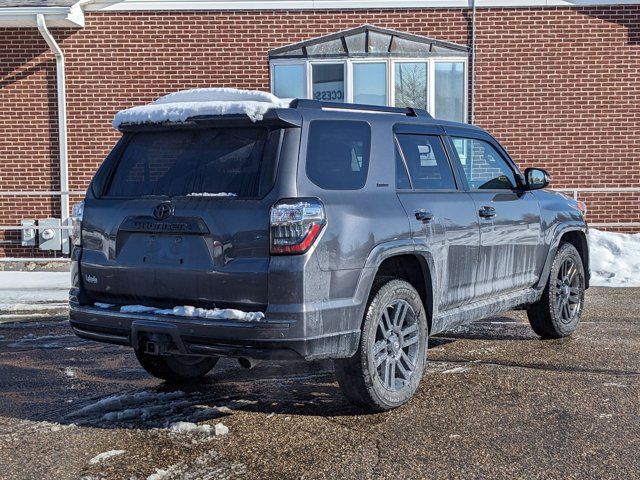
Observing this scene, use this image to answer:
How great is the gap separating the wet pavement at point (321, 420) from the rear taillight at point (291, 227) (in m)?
1.06

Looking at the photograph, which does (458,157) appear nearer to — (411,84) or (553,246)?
(553,246)

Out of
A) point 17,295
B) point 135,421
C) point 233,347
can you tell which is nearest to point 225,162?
point 233,347

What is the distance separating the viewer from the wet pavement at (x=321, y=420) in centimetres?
422

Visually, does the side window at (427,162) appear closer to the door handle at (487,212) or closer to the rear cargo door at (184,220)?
the door handle at (487,212)

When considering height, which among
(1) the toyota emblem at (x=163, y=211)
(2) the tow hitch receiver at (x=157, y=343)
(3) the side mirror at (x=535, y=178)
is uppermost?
(3) the side mirror at (x=535, y=178)

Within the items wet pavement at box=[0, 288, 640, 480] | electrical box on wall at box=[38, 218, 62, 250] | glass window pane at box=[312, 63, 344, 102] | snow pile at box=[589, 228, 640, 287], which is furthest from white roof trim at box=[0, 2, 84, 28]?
snow pile at box=[589, 228, 640, 287]

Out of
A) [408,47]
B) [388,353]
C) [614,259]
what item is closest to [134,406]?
[388,353]

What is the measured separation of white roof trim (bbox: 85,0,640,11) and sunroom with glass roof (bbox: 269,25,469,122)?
51 cm

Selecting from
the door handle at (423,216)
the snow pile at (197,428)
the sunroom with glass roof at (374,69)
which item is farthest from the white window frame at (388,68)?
the snow pile at (197,428)

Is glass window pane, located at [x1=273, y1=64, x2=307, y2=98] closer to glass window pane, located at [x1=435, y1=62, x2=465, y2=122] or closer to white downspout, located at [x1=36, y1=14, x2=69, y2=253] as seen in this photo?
glass window pane, located at [x1=435, y1=62, x2=465, y2=122]

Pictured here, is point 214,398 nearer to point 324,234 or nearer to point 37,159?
point 324,234

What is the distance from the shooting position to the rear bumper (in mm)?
4504

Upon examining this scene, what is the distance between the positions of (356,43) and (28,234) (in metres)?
6.27

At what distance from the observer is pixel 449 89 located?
1434 centimetres
